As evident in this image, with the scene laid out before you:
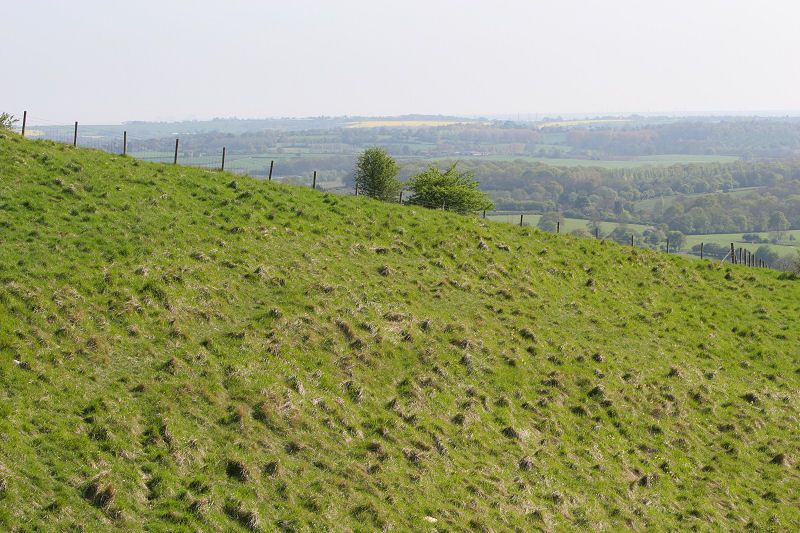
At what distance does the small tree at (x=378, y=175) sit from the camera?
55.8m

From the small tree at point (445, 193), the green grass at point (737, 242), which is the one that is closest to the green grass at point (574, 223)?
the green grass at point (737, 242)

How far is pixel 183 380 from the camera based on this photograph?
20719 millimetres

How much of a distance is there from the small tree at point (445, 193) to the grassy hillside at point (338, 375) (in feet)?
40.9

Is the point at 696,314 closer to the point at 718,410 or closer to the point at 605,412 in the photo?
the point at 718,410

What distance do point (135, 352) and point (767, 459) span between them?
21257 millimetres

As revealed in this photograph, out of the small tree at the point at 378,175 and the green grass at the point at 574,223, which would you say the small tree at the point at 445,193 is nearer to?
the small tree at the point at 378,175

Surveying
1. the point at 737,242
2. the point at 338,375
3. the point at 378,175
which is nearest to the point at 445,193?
the point at 378,175

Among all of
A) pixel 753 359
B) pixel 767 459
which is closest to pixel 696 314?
pixel 753 359

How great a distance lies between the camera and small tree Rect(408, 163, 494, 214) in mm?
52562

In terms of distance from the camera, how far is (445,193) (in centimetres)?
5275

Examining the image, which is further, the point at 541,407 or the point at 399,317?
the point at 399,317

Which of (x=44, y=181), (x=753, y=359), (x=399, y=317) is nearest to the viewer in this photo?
(x=399, y=317)

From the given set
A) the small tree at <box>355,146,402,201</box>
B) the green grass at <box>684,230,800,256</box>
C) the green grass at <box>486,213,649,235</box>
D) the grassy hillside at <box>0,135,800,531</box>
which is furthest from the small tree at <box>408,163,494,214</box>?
the green grass at <box>486,213,649,235</box>

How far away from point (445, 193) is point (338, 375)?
30.5 m
